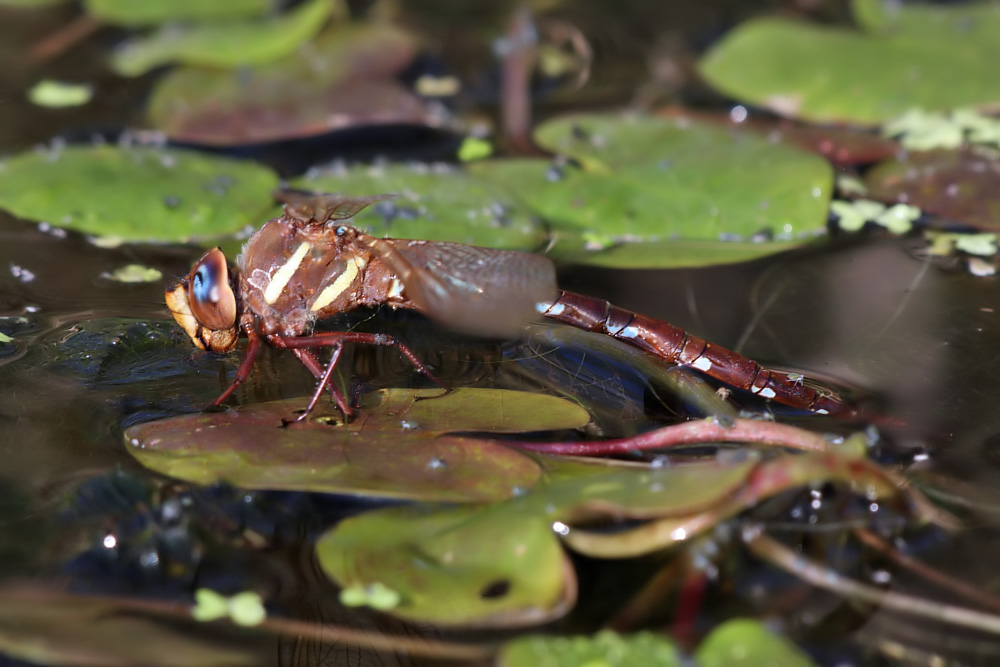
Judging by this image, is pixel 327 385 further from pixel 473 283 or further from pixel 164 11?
pixel 164 11

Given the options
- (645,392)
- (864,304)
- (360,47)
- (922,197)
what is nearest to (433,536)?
(645,392)

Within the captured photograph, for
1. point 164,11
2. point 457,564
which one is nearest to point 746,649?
point 457,564

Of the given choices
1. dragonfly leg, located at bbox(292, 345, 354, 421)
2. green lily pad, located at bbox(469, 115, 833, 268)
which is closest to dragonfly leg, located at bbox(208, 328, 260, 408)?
dragonfly leg, located at bbox(292, 345, 354, 421)

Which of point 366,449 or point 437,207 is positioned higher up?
point 437,207

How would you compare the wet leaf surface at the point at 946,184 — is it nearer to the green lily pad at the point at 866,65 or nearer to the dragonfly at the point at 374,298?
the green lily pad at the point at 866,65

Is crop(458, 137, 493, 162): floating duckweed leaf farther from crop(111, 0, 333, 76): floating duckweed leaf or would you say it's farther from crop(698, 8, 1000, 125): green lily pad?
crop(698, 8, 1000, 125): green lily pad
